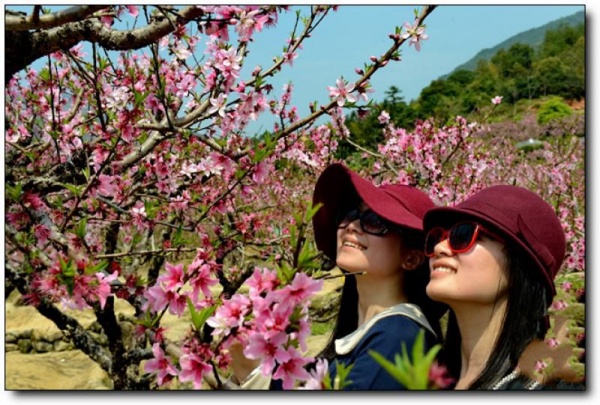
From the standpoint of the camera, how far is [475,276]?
127cm

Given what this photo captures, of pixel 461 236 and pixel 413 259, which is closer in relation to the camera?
pixel 461 236

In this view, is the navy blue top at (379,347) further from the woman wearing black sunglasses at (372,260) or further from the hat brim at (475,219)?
the hat brim at (475,219)

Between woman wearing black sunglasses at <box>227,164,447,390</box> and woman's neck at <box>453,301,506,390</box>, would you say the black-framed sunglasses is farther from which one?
woman's neck at <box>453,301,506,390</box>

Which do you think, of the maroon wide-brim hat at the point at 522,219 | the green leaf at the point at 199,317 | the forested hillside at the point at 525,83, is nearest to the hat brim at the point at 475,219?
the maroon wide-brim hat at the point at 522,219

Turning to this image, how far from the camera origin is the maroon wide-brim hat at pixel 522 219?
1.21m

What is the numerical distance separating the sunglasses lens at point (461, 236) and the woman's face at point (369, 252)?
0.54 feet

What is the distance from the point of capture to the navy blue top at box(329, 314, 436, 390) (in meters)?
1.20

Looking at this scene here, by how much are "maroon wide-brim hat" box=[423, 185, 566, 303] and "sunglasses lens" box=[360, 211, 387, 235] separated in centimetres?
15

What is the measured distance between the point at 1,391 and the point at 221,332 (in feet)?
3.75

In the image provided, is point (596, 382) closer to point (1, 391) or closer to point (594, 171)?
point (594, 171)

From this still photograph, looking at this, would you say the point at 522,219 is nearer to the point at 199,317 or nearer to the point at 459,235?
the point at 459,235

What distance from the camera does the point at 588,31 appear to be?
179 centimetres

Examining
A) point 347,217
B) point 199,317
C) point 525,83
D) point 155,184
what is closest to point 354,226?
point 347,217

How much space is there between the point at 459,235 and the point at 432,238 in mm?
58
